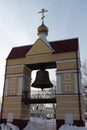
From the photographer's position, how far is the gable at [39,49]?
593 inches

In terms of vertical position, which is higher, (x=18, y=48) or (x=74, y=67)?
(x=18, y=48)

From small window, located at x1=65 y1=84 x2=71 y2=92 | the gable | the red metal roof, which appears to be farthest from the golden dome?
small window, located at x1=65 y1=84 x2=71 y2=92

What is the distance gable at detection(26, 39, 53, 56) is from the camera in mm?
15062

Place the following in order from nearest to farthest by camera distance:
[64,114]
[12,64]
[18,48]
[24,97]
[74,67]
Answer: [64,114]
[74,67]
[24,97]
[12,64]
[18,48]

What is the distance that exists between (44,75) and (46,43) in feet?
9.51

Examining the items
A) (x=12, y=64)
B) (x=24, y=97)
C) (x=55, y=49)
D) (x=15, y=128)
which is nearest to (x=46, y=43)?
(x=55, y=49)

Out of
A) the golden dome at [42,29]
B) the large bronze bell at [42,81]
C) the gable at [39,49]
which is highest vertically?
the golden dome at [42,29]

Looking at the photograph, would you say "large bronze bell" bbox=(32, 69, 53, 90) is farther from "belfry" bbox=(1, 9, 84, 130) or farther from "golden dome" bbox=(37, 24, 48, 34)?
"golden dome" bbox=(37, 24, 48, 34)

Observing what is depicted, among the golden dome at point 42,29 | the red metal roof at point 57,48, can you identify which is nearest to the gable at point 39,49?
the red metal roof at point 57,48

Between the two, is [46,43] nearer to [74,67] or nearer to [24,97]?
[74,67]

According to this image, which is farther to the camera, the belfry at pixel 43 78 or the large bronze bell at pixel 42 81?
the large bronze bell at pixel 42 81

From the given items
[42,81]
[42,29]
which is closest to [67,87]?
[42,81]

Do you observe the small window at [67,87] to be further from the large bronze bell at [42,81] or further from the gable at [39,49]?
the gable at [39,49]

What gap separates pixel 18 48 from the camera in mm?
17281
